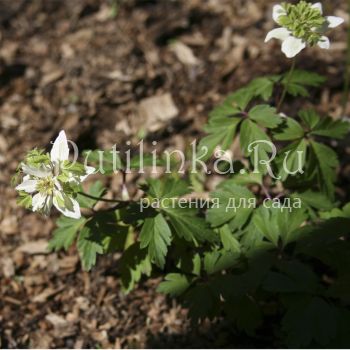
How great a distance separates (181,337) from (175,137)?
1782 millimetres

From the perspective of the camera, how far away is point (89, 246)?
3.04 metres

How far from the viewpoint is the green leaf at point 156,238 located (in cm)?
292

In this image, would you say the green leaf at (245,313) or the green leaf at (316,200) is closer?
the green leaf at (245,313)

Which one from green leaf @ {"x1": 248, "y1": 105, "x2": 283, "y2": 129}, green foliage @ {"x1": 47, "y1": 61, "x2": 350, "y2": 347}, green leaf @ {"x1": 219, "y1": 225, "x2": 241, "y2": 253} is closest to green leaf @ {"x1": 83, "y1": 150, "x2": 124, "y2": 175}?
green foliage @ {"x1": 47, "y1": 61, "x2": 350, "y2": 347}

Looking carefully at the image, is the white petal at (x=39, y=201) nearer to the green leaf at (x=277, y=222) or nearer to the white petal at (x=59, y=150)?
the white petal at (x=59, y=150)

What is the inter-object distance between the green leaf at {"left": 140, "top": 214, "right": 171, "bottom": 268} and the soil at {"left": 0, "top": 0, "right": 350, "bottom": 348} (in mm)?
844

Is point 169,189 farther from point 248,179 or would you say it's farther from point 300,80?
point 300,80

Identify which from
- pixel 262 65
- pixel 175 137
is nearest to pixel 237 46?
pixel 262 65

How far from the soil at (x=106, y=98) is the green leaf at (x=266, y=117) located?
1348mm

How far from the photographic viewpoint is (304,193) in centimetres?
331

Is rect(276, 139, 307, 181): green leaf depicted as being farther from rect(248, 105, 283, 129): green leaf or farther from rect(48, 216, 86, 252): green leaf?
rect(48, 216, 86, 252): green leaf

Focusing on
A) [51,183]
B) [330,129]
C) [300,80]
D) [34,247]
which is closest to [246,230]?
[330,129]

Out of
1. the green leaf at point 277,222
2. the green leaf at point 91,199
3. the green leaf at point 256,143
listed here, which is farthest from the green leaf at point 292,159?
the green leaf at point 91,199

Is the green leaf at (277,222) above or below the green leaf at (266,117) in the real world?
below
